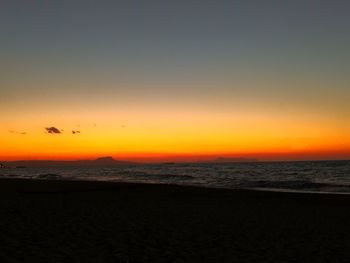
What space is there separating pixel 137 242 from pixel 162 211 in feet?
26.4

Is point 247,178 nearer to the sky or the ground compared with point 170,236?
nearer to the sky

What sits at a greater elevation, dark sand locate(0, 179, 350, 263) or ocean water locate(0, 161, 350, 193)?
ocean water locate(0, 161, 350, 193)

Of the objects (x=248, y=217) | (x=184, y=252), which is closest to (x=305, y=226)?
(x=248, y=217)

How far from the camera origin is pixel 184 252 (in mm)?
11148

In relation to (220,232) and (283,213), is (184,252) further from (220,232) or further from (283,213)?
(283,213)

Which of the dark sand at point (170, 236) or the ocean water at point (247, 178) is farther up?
the ocean water at point (247, 178)

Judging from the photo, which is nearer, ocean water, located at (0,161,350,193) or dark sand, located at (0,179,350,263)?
dark sand, located at (0,179,350,263)

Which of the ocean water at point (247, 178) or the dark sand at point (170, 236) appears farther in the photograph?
the ocean water at point (247, 178)

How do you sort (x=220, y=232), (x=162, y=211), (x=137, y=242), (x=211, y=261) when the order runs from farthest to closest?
1. (x=162, y=211)
2. (x=220, y=232)
3. (x=137, y=242)
4. (x=211, y=261)

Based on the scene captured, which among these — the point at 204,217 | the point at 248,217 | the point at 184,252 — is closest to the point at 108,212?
the point at 204,217

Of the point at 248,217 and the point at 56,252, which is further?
the point at 248,217

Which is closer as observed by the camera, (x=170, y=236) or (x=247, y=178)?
(x=170, y=236)

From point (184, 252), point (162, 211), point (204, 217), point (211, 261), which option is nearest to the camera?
point (211, 261)

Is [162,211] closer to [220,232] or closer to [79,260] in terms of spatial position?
[220,232]
